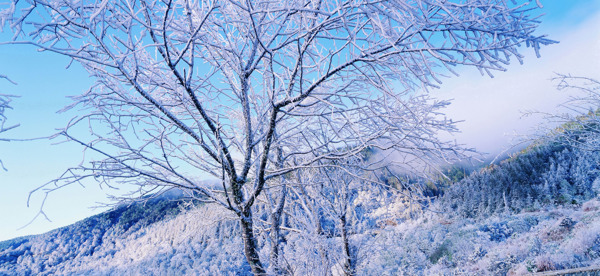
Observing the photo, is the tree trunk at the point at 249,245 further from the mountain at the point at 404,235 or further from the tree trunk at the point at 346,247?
the tree trunk at the point at 346,247

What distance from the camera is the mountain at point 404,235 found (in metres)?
4.54

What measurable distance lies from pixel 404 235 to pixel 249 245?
1681 centimetres

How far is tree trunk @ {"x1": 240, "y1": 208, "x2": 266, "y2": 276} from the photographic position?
3.01 meters

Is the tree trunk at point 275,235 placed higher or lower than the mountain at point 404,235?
higher

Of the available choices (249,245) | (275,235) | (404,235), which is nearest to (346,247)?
(275,235)

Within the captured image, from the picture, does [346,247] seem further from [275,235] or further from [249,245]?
[249,245]

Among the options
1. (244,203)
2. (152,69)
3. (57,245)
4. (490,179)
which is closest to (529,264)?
(244,203)

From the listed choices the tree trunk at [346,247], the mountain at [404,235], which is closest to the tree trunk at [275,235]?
A: the mountain at [404,235]

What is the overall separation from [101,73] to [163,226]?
43079 mm

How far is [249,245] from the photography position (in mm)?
3105

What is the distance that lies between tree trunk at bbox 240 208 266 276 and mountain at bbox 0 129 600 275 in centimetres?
32

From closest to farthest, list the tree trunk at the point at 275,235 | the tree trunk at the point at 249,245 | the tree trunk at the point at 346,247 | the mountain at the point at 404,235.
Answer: the tree trunk at the point at 249,245 → the tree trunk at the point at 275,235 → the mountain at the point at 404,235 → the tree trunk at the point at 346,247

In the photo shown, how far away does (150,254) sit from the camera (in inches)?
1475

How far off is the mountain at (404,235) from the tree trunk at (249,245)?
32 cm
